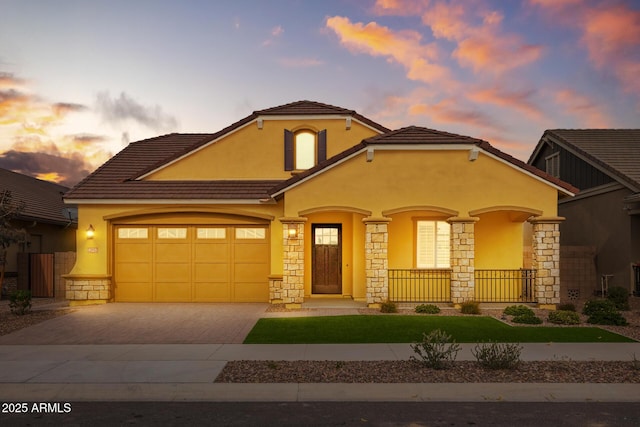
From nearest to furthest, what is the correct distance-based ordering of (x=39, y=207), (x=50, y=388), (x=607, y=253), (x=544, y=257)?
(x=50, y=388) → (x=544, y=257) → (x=607, y=253) → (x=39, y=207)

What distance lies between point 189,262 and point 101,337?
5748 mm

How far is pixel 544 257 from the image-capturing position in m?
15.0

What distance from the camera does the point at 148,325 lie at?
12.8 meters

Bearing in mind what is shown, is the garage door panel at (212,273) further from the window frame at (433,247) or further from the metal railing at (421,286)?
the window frame at (433,247)

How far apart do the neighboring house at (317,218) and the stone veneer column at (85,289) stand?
36 millimetres

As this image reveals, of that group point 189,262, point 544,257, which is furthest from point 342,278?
point 544,257

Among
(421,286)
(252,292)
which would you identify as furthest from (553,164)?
(252,292)

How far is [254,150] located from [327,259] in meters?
4.91

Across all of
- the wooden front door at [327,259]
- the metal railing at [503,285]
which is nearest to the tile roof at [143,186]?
the wooden front door at [327,259]

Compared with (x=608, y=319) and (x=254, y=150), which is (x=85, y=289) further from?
(x=608, y=319)

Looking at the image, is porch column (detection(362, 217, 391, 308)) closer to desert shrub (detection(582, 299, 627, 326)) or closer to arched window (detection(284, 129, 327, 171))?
arched window (detection(284, 129, 327, 171))
